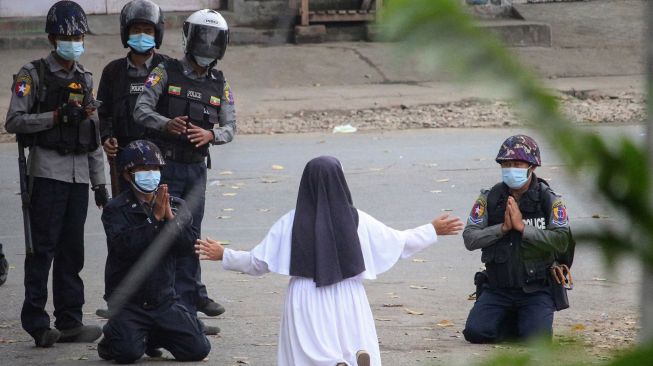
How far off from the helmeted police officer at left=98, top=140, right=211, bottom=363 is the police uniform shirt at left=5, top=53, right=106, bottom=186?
357mm

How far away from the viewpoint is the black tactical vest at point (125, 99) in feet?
22.4

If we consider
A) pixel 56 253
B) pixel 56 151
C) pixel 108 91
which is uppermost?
pixel 108 91

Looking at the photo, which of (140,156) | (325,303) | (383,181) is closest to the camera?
(325,303)

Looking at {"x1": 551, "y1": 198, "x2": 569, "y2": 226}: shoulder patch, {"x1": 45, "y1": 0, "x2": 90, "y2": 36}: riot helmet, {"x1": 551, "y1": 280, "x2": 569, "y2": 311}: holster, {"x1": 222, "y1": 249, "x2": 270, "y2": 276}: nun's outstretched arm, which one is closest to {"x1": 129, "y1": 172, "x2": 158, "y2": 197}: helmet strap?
{"x1": 222, "y1": 249, "x2": 270, "y2": 276}: nun's outstretched arm

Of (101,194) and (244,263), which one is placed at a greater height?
(101,194)

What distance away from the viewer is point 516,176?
6.40 meters

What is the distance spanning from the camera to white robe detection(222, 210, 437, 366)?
5.25 meters

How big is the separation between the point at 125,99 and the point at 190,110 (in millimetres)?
419

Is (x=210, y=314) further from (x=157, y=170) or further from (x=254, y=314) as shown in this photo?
(x=157, y=170)

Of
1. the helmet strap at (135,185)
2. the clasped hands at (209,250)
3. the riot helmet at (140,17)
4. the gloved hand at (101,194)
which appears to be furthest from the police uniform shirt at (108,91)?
the clasped hands at (209,250)

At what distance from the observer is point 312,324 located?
5258mm

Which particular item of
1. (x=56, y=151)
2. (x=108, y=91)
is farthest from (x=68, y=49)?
(x=108, y=91)

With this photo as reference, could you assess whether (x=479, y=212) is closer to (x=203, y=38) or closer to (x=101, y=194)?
(x=203, y=38)

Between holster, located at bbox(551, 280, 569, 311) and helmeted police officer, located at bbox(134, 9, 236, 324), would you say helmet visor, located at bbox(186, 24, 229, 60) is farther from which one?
holster, located at bbox(551, 280, 569, 311)
